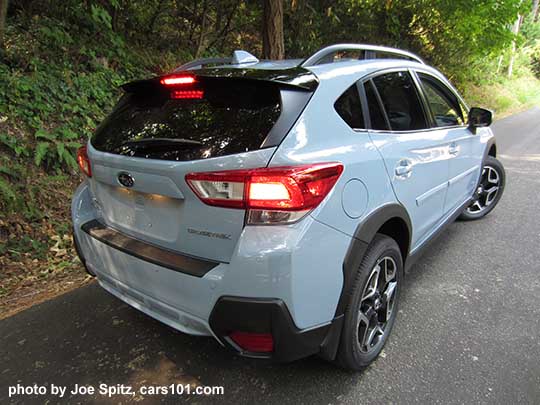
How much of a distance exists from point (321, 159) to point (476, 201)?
348cm

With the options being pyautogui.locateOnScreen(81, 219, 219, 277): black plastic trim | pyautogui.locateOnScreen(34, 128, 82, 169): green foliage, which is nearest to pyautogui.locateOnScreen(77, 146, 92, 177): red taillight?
pyautogui.locateOnScreen(81, 219, 219, 277): black plastic trim

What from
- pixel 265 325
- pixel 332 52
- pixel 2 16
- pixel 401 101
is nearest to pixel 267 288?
pixel 265 325

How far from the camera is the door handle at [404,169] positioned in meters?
2.26

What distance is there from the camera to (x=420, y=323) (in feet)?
8.45

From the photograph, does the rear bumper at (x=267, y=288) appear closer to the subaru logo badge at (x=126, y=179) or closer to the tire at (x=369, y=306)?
the tire at (x=369, y=306)

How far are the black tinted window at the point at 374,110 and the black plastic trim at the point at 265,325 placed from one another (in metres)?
1.19

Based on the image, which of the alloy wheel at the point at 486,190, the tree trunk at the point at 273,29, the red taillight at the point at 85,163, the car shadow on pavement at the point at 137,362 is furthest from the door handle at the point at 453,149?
the tree trunk at the point at 273,29

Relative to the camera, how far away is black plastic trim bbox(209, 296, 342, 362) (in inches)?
64.0

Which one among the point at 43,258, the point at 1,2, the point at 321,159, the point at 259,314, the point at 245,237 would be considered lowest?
the point at 43,258

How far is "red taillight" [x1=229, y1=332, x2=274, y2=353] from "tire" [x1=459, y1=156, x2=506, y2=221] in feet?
11.4

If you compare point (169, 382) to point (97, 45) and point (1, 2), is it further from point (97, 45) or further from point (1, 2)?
point (97, 45)

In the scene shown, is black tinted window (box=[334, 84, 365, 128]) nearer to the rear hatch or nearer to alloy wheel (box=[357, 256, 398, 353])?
the rear hatch

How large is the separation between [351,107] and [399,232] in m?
0.90

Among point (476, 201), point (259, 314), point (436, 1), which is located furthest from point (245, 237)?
point (436, 1)
